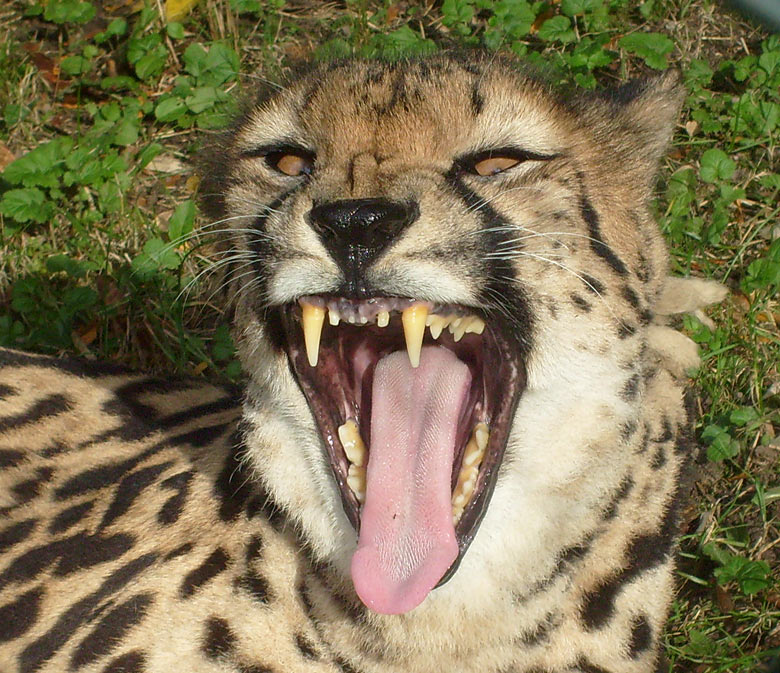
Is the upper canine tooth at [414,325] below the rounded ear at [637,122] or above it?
below

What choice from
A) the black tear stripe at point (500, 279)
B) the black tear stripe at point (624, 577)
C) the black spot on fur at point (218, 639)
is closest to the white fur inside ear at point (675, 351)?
the black tear stripe at point (624, 577)

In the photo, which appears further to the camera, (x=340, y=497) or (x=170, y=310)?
(x=170, y=310)

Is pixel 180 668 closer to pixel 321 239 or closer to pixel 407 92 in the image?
pixel 321 239

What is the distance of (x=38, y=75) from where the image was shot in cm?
494

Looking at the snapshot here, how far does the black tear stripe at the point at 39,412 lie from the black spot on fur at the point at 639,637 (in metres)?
1.61

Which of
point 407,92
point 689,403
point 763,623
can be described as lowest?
point 763,623

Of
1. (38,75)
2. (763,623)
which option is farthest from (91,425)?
(38,75)

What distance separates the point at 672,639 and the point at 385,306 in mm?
1509

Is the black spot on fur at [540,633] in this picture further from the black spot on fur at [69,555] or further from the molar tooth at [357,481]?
the black spot on fur at [69,555]

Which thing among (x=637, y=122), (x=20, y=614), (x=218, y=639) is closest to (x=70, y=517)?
(x=20, y=614)

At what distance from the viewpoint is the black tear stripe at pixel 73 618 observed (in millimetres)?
2592

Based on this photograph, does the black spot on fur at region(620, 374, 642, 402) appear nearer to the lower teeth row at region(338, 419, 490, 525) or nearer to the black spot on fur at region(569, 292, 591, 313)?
the black spot on fur at region(569, 292, 591, 313)

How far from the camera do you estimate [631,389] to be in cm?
233

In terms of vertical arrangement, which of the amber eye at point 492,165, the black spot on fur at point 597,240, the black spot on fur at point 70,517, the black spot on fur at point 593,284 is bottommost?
the black spot on fur at point 70,517
